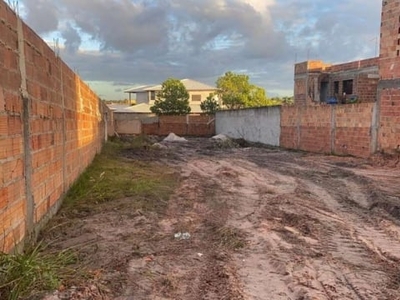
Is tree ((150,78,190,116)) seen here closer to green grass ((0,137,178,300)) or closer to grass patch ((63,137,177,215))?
green grass ((0,137,178,300))

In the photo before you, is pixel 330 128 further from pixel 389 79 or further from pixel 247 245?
pixel 247 245

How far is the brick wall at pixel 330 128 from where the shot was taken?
13.4 meters

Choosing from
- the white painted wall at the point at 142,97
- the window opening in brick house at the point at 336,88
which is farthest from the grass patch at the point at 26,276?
the white painted wall at the point at 142,97

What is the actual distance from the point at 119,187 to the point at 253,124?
55.9 ft

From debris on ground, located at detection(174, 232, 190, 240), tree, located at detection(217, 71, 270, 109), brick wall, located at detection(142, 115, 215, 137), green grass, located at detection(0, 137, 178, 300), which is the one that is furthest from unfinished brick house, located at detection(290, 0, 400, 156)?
tree, located at detection(217, 71, 270, 109)

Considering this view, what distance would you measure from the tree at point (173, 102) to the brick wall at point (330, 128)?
1622 centimetres

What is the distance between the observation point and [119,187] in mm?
7285

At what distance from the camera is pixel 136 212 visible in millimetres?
5645

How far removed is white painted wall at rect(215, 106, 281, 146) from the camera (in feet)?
67.0

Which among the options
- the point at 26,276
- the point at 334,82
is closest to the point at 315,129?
the point at 334,82

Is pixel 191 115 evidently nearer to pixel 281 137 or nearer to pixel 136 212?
pixel 281 137

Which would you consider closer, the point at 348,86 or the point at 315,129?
the point at 315,129

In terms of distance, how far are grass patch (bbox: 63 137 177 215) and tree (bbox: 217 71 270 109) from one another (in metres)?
27.9

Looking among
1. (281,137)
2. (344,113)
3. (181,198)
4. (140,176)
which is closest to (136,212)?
(181,198)
